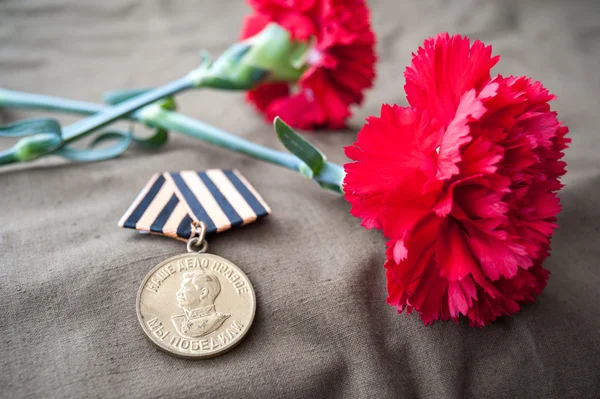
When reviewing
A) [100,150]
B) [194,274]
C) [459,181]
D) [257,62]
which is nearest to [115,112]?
[100,150]

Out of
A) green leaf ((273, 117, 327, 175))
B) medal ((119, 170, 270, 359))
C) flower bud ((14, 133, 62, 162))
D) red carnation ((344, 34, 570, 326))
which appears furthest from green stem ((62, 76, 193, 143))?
red carnation ((344, 34, 570, 326))

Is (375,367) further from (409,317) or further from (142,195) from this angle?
(142,195)

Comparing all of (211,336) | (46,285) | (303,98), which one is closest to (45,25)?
(303,98)

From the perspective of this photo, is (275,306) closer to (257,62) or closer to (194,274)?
(194,274)

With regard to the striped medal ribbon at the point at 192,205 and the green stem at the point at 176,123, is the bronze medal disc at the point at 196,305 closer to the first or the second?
the striped medal ribbon at the point at 192,205

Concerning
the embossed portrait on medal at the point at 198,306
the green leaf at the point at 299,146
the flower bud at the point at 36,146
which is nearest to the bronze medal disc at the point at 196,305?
the embossed portrait on medal at the point at 198,306

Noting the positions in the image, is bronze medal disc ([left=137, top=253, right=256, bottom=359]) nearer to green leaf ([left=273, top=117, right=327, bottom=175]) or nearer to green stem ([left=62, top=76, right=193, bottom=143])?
green leaf ([left=273, top=117, right=327, bottom=175])
